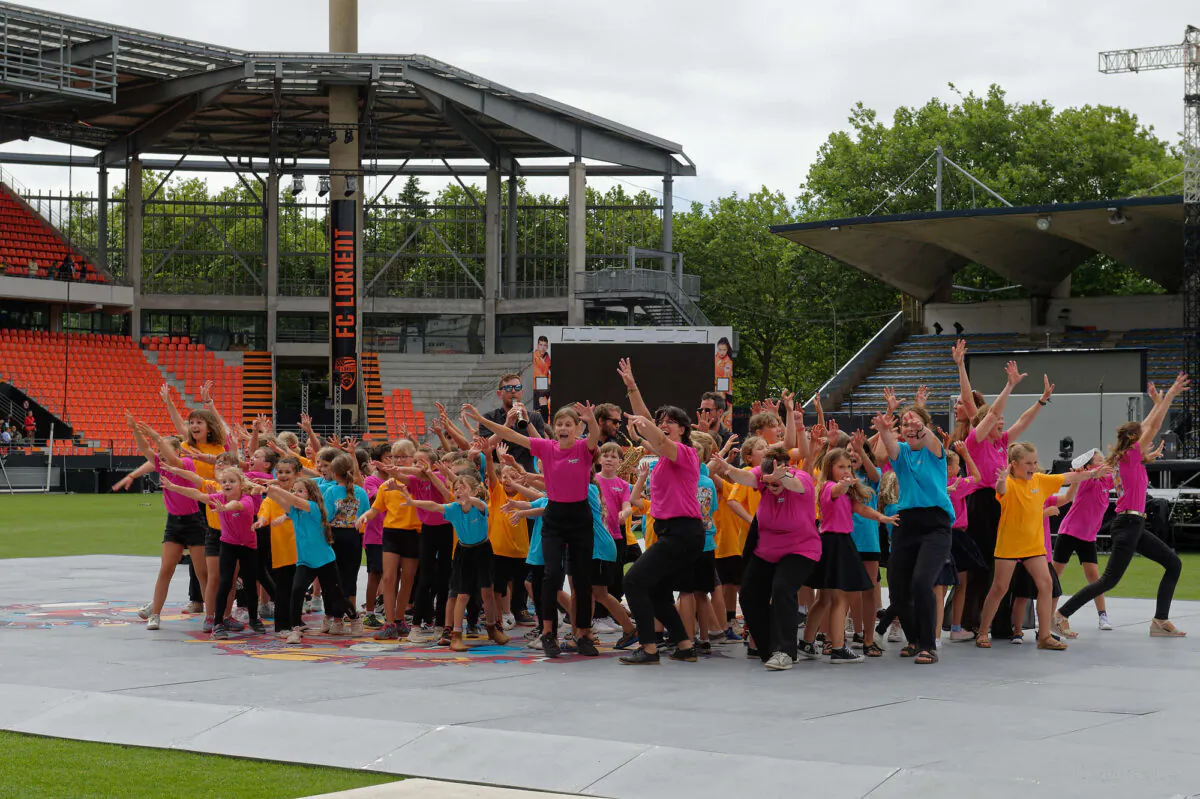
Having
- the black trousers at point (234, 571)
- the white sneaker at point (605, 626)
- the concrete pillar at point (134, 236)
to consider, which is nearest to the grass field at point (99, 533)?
the white sneaker at point (605, 626)

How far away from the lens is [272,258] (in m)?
53.4

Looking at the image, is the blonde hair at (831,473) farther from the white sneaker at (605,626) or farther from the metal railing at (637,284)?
the metal railing at (637,284)

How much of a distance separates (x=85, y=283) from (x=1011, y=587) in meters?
42.2

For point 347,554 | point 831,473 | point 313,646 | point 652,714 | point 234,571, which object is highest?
point 831,473

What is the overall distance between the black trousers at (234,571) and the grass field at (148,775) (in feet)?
14.3

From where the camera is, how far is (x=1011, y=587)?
11.7 metres

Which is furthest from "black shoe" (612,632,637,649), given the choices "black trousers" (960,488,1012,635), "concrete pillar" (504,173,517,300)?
"concrete pillar" (504,173,517,300)

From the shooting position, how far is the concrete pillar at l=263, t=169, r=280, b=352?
172 ft

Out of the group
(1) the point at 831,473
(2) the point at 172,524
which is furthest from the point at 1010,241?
(2) the point at 172,524

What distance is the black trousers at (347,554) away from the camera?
11875 millimetres

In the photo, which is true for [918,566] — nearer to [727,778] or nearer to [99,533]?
[727,778]

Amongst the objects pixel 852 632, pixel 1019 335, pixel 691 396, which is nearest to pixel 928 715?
pixel 852 632

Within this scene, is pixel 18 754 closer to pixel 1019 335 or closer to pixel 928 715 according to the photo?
pixel 928 715

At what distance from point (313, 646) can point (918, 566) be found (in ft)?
15.2
